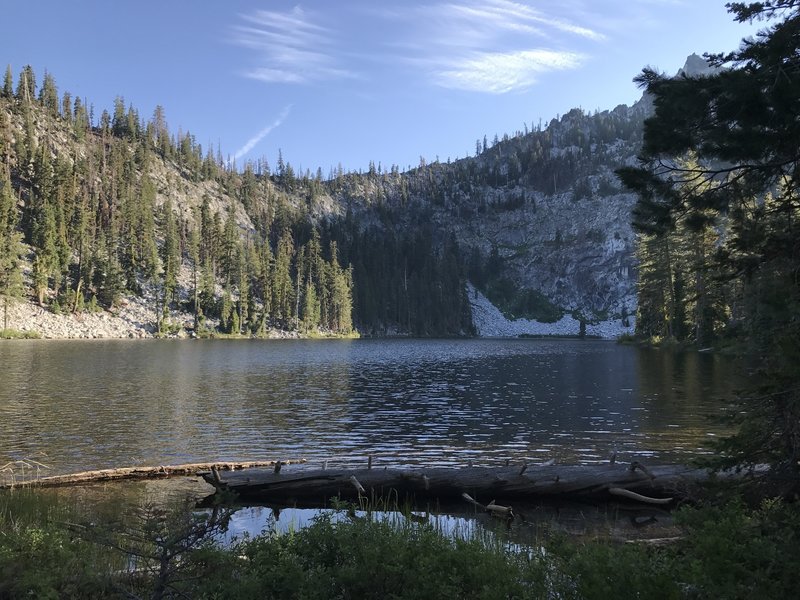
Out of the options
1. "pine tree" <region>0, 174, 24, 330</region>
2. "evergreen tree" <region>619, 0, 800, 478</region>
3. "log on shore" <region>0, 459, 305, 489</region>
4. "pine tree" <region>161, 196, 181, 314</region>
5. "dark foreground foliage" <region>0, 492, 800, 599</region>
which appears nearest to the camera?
"dark foreground foliage" <region>0, 492, 800, 599</region>

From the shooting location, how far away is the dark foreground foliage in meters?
5.77

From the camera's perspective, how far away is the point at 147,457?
70.8 ft

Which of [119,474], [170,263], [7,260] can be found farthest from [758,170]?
[170,263]

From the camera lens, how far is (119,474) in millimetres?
17141

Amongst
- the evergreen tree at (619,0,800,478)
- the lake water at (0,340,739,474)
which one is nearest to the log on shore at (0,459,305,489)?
the lake water at (0,340,739,474)

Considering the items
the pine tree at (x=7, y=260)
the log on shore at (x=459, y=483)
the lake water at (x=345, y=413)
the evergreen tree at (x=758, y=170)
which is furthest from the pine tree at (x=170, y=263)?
the evergreen tree at (x=758, y=170)

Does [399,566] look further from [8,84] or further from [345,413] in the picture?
[8,84]

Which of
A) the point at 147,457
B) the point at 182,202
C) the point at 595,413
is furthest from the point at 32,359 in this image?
the point at 182,202

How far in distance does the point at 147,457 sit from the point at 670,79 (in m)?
21.9

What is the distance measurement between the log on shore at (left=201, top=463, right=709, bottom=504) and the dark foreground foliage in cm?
601

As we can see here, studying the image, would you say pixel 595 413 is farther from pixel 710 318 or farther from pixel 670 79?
pixel 710 318

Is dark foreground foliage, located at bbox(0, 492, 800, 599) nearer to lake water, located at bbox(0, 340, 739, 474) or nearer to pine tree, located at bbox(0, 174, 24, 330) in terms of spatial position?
lake water, located at bbox(0, 340, 739, 474)

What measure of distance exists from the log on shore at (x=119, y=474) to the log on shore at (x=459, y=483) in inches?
46.4

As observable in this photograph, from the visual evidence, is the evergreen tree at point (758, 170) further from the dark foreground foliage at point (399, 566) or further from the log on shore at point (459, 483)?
the log on shore at point (459, 483)
